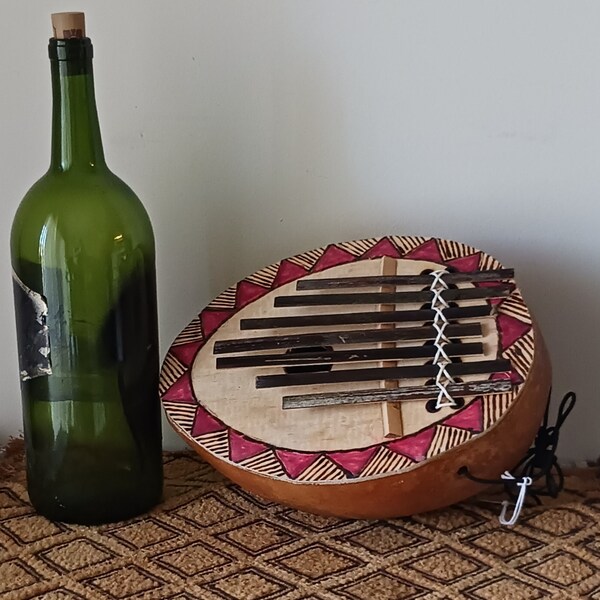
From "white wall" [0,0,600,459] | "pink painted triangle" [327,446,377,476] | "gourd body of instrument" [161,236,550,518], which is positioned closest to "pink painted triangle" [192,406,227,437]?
"gourd body of instrument" [161,236,550,518]

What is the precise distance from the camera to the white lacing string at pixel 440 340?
73 cm

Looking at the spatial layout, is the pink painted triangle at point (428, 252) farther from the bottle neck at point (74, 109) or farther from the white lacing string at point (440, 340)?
the bottle neck at point (74, 109)

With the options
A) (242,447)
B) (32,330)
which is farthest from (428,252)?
(32,330)

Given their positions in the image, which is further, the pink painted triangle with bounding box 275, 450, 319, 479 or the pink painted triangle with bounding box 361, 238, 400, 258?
the pink painted triangle with bounding box 361, 238, 400, 258

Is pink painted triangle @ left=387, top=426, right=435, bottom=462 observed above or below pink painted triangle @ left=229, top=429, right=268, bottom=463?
above

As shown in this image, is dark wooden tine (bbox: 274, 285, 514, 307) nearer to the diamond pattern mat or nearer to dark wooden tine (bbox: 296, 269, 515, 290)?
dark wooden tine (bbox: 296, 269, 515, 290)

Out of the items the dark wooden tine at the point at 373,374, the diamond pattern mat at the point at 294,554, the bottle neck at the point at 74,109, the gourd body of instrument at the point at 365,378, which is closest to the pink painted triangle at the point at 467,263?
the gourd body of instrument at the point at 365,378

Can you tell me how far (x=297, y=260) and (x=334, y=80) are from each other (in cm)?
18

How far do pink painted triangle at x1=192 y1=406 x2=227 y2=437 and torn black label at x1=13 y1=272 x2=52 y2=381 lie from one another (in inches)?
5.3

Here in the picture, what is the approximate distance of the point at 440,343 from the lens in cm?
77

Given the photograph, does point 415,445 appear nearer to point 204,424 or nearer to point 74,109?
point 204,424

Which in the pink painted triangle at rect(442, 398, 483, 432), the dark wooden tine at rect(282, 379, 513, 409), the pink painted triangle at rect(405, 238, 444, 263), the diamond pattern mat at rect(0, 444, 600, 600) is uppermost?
the pink painted triangle at rect(405, 238, 444, 263)

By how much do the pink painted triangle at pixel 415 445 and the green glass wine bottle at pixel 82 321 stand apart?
239mm

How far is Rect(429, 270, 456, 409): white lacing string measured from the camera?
2.39ft
